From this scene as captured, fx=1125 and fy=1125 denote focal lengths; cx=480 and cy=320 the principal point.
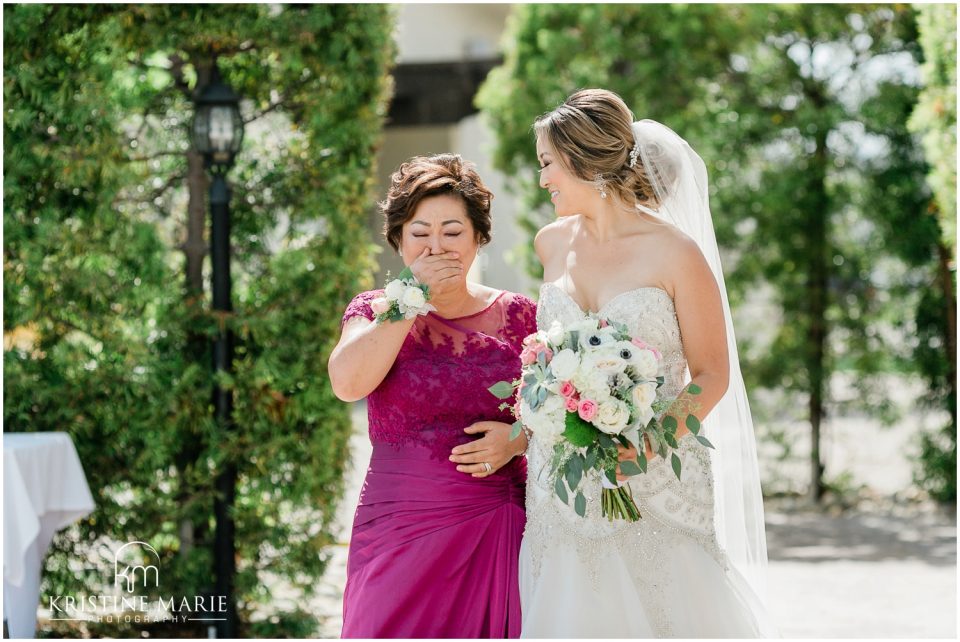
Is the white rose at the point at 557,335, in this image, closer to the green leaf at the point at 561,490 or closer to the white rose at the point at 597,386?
the white rose at the point at 597,386

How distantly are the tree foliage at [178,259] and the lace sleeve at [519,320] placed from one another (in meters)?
2.39

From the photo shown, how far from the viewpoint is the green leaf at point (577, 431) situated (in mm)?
2748

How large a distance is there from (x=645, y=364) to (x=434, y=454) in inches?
31.8

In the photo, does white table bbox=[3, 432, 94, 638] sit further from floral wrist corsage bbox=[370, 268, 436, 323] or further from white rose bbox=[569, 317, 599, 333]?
white rose bbox=[569, 317, 599, 333]

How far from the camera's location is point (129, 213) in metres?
5.80

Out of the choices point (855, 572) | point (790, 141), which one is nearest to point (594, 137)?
point (855, 572)

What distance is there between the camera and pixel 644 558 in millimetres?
3135

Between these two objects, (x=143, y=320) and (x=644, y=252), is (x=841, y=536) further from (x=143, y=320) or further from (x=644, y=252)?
(x=644, y=252)

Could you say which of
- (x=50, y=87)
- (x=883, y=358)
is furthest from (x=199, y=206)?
(x=883, y=358)

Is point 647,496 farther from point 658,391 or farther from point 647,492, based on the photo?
point 658,391

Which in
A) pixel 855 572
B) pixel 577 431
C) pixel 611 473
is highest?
pixel 577 431

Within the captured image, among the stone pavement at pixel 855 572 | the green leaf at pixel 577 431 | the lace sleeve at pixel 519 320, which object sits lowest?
the stone pavement at pixel 855 572

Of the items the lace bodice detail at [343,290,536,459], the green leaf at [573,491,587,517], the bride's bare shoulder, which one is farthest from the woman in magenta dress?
the green leaf at [573,491,587,517]
